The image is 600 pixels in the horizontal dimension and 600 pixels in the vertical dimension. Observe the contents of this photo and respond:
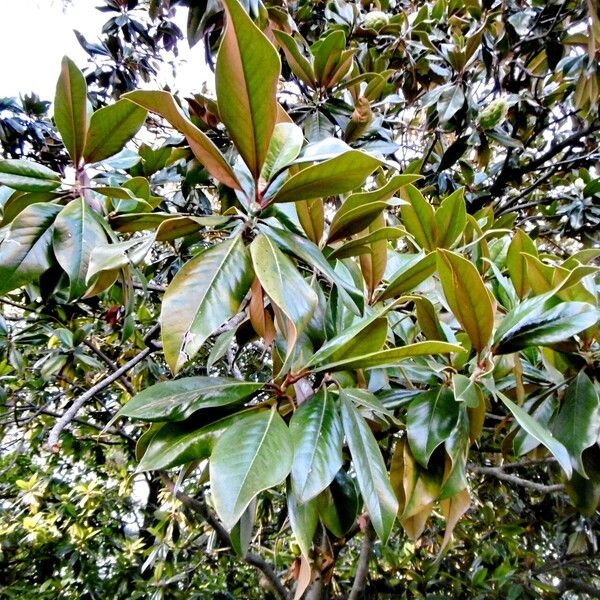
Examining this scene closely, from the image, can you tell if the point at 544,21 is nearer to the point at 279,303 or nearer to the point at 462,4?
the point at 462,4

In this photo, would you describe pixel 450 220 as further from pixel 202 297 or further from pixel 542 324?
pixel 202 297

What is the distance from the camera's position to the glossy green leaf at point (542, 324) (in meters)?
0.51

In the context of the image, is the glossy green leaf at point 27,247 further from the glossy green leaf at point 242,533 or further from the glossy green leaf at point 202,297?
the glossy green leaf at point 242,533

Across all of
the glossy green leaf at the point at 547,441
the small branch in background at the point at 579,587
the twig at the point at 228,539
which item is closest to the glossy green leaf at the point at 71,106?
the glossy green leaf at the point at 547,441

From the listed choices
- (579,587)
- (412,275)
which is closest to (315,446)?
(412,275)

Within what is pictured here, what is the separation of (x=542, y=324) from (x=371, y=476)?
0.87 ft

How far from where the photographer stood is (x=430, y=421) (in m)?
0.54

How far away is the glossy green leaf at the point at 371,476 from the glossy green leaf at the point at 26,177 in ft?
1.62

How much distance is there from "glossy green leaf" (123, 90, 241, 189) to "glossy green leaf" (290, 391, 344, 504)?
255 millimetres

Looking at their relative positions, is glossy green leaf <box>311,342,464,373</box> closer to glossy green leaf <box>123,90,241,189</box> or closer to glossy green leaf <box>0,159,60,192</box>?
glossy green leaf <box>123,90,241,189</box>

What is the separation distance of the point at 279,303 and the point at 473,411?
322mm

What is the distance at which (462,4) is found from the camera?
6.20ft

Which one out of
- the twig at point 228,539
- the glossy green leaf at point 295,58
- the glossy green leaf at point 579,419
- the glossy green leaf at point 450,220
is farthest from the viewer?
the twig at point 228,539

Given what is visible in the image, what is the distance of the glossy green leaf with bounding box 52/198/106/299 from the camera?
571 mm
